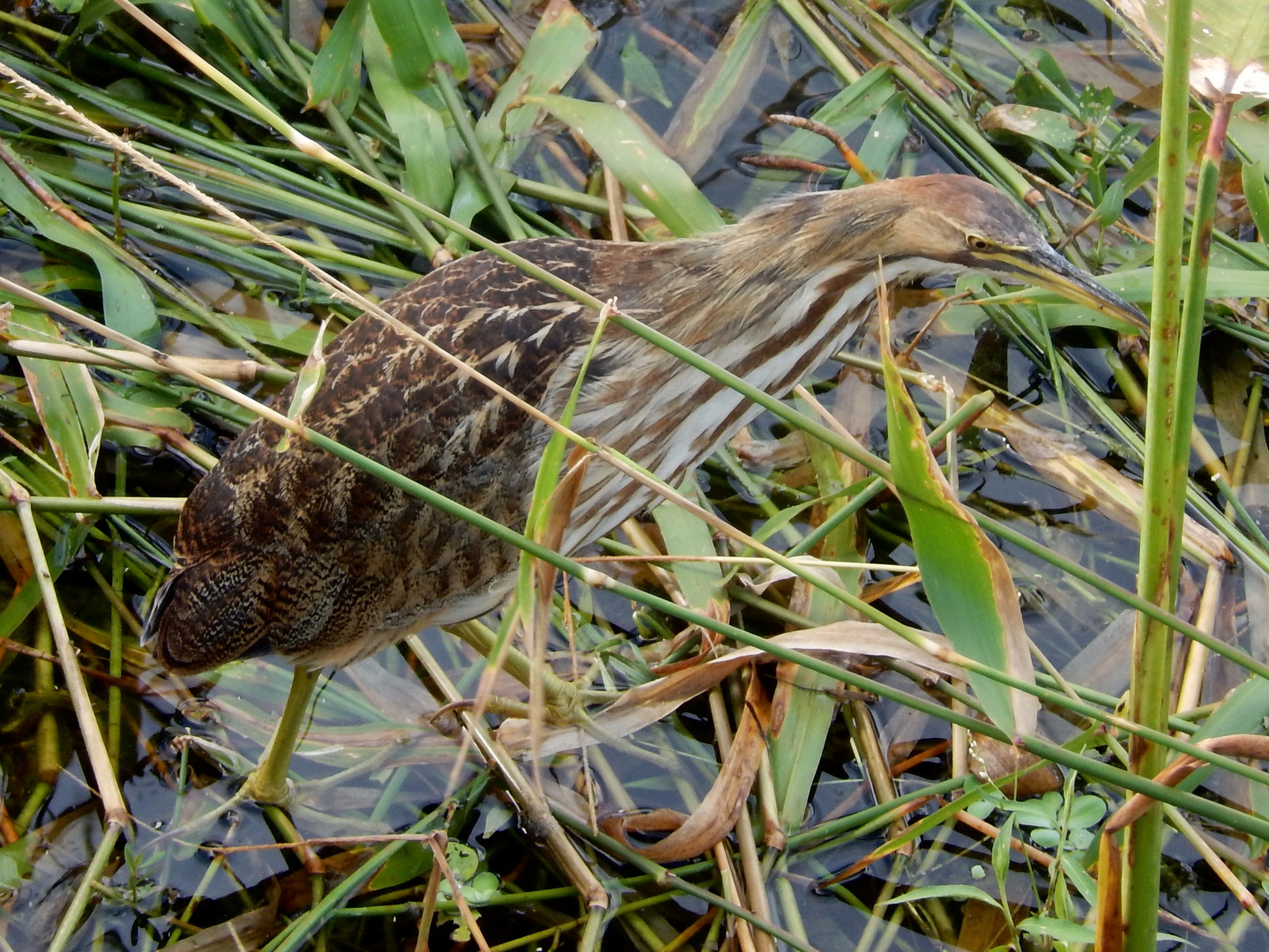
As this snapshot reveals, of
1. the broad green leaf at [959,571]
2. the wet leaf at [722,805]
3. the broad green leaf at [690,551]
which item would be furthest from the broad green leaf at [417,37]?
the broad green leaf at [959,571]

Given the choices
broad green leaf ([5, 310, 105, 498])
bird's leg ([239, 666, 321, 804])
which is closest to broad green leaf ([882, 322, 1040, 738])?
bird's leg ([239, 666, 321, 804])

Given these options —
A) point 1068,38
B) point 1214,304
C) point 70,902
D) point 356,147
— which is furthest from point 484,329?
point 1068,38

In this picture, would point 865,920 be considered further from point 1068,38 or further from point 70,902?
point 1068,38

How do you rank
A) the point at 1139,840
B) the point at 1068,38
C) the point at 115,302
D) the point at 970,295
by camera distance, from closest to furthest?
the point at 1139,840 → the point at 115,302 → the point at 970,295 → the point at 1068,38

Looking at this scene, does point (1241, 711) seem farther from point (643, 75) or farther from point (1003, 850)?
point (643, 75)

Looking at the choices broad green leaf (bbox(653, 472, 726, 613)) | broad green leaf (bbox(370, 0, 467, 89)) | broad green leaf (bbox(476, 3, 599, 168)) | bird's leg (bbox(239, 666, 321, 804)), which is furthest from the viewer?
broad green leaf (bbox(476, 3, 599, 168))

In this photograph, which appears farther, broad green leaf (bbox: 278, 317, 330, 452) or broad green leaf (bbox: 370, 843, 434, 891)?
broad green leaf (bbox: 370, 843, 434, 891)

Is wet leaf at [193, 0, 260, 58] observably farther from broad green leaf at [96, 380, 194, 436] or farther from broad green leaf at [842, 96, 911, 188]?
broad green leaf at [842, 96, 911, 188]
